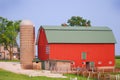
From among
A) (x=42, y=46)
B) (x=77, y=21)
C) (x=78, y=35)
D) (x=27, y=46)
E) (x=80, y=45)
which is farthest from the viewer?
(x=77, y=21)

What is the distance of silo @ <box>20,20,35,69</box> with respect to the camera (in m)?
60.1

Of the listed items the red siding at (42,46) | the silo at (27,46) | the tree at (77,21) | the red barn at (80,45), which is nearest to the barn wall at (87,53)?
the red barn at (80,45)

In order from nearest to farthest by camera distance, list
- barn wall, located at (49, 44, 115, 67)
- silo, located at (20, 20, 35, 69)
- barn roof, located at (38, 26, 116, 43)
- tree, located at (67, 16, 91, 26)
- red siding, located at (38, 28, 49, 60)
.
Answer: barn wall, located at (49, 44, 115, 67) → barn roof, located at (38, 26, 116, 43) → silo, located at (20, 20, 35, 69) → red siding, located at (38, 28, 49, 60) → tree, located at (67, 16, 91, 26)

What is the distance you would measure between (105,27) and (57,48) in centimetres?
1129

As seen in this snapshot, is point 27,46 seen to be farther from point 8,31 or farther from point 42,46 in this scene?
point 8,31

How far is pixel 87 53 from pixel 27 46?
10.1 metres

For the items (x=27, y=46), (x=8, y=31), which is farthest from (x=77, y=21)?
(x=27, y=46)

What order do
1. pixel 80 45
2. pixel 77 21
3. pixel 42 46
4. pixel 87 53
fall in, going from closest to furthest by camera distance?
pixel 80 45, pixel 87 53, pixel 42 46, pixel 77 21

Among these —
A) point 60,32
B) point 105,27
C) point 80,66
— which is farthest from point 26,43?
point 105,27

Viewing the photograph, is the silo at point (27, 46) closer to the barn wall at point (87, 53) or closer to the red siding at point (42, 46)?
the red siding at point (42, 46)

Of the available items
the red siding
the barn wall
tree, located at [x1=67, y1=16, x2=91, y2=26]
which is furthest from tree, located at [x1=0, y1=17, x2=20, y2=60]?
the barn wall

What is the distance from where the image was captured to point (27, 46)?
6012 cm

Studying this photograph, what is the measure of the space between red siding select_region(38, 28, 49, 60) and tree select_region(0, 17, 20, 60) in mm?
27435

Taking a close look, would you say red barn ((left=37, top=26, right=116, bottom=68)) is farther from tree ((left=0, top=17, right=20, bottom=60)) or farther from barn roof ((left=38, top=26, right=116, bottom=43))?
tree ((left=0, top=17, right=20, bottom=60))
